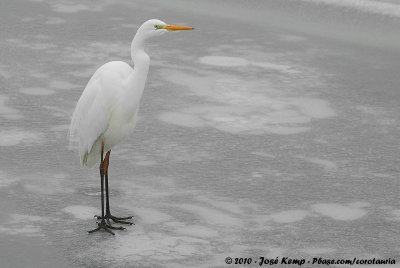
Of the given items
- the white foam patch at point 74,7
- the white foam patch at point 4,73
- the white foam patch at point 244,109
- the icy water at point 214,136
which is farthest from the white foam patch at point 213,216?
the white foam patch at point 74,7

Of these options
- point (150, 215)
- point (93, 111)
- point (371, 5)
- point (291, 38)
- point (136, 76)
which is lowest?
point (150, 215)

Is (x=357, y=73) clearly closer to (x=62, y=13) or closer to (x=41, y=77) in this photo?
(x=41, y=77)

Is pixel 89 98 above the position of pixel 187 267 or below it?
above

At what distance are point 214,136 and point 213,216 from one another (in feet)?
4.85

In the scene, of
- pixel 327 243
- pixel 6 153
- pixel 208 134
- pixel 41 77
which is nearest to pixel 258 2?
pixel 41 77

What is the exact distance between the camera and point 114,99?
609 cm

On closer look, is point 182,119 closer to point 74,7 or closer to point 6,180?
point 6,180

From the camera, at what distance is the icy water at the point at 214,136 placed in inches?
235

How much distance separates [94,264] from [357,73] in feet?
14.5

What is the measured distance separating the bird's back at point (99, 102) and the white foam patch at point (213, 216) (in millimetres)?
742

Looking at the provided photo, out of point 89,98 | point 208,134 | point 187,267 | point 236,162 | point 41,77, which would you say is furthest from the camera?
point 41,77

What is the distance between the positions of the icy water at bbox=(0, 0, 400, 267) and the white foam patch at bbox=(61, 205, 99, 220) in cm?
1

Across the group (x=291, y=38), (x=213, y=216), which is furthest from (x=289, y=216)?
(x=291, y=38)

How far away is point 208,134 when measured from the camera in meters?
7.70
